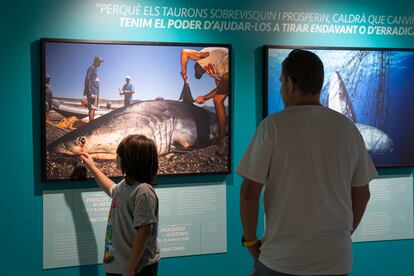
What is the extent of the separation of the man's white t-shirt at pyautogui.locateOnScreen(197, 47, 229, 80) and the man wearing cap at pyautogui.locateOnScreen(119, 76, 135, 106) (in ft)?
1.37

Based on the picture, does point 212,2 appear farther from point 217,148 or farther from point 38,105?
point 38,105

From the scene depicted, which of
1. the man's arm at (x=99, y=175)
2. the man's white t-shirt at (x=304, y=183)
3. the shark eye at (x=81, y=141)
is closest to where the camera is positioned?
the man's white t-shirt at (x=304, y=183)

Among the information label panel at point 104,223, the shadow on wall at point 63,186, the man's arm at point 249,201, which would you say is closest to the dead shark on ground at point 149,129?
the shadow on wall at point 63,186

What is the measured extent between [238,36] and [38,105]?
1216 mm

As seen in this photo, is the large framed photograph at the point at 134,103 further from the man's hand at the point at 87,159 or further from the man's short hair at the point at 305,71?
the man's short hair at the point at 305,71

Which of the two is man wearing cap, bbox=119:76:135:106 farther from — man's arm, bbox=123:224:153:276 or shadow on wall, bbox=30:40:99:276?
man's arm, bbox=123:224:153:276

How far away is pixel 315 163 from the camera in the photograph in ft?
5.72

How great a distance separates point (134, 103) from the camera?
281cm

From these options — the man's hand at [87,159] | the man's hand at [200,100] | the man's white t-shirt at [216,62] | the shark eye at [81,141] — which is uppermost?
the man's white t-shirt at [216,62]

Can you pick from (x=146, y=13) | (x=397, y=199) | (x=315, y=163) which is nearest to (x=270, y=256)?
(x=315, y=163)

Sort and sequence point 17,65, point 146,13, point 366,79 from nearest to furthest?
1. point 17,65
2. point 146,13
3. point 366,79

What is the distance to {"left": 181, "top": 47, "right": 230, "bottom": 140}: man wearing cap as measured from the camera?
290 cm

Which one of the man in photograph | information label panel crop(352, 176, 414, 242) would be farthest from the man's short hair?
information label panel crop(352, 176, 414, 242)

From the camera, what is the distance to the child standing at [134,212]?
216 cm
